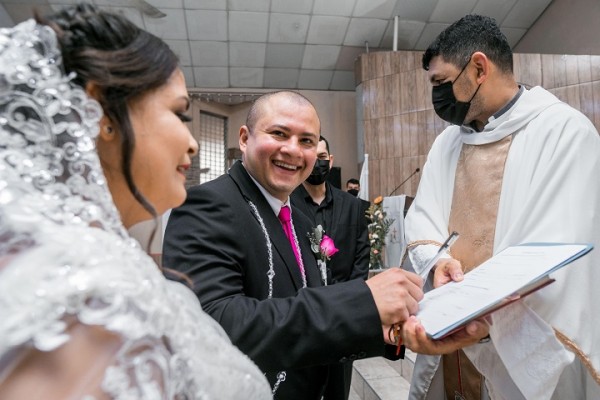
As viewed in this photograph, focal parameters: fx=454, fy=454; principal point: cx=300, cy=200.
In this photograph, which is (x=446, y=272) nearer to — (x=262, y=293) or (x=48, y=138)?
(x=262, y=293)

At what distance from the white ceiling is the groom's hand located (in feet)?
23.5

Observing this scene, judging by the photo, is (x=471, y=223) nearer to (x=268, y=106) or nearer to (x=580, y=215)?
(x=580, y=215)

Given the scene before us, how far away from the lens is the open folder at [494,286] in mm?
959

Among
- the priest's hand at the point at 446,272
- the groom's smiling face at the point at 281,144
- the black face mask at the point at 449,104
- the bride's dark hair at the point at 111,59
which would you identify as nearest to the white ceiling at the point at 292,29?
the black face mask at the point at 449,104

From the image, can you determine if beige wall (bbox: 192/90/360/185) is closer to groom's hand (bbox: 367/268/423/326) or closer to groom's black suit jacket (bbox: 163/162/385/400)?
groom's black suit jacket (bbox: 163/162/385/400)

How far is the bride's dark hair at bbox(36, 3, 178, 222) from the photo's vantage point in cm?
72

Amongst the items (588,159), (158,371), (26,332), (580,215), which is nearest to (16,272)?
(26,332)

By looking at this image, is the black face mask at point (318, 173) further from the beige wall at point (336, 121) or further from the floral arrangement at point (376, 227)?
the beige wall at point (336, 121)

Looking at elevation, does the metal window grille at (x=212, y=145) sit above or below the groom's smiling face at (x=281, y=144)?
above

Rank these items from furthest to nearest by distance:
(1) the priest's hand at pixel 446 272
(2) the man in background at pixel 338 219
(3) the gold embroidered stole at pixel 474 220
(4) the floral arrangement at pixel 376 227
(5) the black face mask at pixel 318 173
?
(4) the floral arrangement at pixel 376 227 → (5) the black face mask at pixel 318 173 → (2) the man in background at pixel 338 219 → (3) the gold embroidered stole at pixel 474 220 → (1) the priest's hand at pixel 446 272

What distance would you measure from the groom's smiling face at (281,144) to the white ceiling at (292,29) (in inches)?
256

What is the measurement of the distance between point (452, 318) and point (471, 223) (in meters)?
0.99

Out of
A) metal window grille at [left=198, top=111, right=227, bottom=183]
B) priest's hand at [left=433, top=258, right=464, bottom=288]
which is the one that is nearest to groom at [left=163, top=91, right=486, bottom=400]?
priest's hand at [left=433, top=258, right=464, bottom=288]

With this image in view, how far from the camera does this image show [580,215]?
4.75ft
